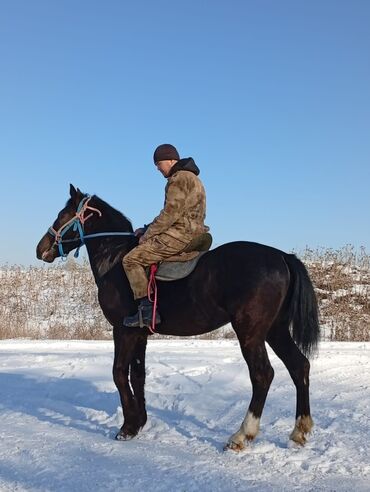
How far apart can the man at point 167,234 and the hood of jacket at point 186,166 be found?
0.01 meters

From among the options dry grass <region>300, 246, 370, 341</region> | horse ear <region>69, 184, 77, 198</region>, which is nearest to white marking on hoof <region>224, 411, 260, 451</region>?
horse ear <region>69, 184, 77, 198</region>

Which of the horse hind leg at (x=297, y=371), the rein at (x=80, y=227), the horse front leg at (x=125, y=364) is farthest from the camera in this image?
the rein at (x=80, y=227)

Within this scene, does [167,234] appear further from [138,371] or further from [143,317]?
[138,371]

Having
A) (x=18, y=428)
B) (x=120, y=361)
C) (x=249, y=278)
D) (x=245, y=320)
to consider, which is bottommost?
(x=18, y=428)

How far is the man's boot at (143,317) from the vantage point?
5.15m

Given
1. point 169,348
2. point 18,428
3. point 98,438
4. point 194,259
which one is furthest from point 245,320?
point 169,348

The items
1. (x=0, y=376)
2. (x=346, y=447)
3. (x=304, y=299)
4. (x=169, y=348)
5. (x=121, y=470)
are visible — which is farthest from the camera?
(x=169, y=348)

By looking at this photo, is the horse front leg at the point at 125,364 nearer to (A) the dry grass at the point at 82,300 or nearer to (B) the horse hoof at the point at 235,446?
(B) the horse hoof at the point at 235,446

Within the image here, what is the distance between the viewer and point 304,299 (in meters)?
4.92

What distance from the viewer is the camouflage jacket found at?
5188 millimetres

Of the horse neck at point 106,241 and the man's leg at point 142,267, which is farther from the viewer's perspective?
the horse neck at point 106,241

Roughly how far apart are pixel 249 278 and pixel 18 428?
9.46ft

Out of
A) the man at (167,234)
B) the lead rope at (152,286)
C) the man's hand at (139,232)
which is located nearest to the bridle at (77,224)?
the man's hand at (139,232)

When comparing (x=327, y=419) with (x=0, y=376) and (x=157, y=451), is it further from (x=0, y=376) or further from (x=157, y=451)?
(x=0, y=376)
